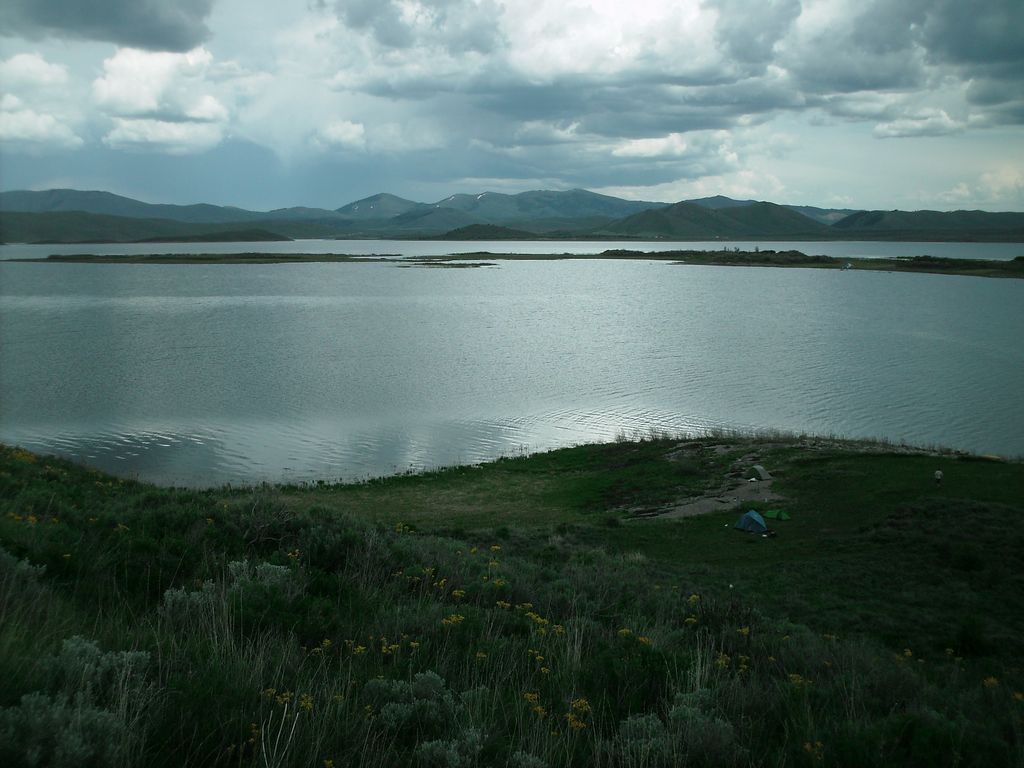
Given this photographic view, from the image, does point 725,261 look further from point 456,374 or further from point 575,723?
point 575,723

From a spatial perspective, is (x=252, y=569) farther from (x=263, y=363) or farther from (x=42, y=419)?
(x=263, y=363)

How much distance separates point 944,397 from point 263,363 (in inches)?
1155

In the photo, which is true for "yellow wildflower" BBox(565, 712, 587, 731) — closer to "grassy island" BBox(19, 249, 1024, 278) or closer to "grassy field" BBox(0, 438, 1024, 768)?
"grassy field" BBox(0, 438, 1024, 768)

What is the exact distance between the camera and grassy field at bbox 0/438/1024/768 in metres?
3.46

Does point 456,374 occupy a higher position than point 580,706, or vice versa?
point 580,706

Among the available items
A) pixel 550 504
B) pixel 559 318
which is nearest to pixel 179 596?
pixel 550 504

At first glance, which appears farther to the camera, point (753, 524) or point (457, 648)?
point (753, 524)

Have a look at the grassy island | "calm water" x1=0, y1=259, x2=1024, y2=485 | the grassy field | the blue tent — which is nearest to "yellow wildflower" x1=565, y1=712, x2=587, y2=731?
the grassy field

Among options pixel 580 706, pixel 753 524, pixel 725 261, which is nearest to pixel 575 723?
pixel 580 706

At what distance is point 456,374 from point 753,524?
21424 mm

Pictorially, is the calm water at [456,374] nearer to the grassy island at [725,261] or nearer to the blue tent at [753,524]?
the blue tent at [753,524]

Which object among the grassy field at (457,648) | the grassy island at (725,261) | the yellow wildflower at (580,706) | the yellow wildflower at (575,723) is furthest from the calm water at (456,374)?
the grassy island at (725,261)

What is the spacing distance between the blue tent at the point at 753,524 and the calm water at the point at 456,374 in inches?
384

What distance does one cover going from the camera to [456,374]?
113ft
